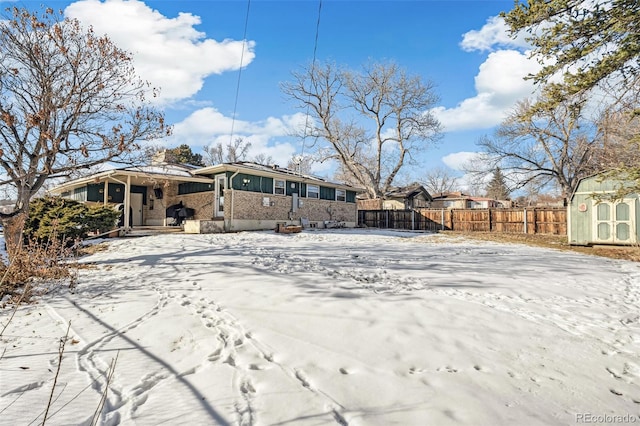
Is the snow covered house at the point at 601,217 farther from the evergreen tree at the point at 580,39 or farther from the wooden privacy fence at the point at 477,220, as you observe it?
the evergreen tree at the point at 580,39

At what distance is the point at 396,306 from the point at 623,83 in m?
5.05

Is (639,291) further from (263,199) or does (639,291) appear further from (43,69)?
(263,199)

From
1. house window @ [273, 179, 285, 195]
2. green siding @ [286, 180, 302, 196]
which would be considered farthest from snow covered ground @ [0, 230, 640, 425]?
green siding @ [286, 180, 302, 196]

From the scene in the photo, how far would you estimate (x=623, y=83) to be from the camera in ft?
16.0

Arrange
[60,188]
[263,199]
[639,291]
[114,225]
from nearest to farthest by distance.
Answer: [639,291]
[114,225]
[263,199]
[60,188]

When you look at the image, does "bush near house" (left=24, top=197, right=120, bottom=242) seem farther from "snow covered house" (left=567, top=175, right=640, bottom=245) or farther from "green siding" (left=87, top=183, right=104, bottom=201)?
"snow covered house" (left=567, top=175, right=640, bottom=245)

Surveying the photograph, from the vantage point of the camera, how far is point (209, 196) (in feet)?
52.0

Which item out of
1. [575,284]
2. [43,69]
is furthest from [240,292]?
[43,69]

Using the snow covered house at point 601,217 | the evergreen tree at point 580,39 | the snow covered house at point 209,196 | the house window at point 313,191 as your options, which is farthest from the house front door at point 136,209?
the snow covered house at point 601,217

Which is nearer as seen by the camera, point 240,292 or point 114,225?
point 240,292

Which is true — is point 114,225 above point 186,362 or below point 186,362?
above

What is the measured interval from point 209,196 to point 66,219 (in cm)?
650

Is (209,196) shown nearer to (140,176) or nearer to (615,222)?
(140,176)

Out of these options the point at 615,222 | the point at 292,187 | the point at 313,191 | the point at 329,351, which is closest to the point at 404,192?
the point at 313,191
